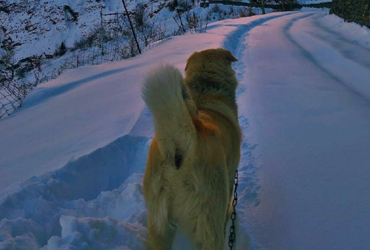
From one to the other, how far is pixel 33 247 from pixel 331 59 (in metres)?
7.01

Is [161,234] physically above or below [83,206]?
above

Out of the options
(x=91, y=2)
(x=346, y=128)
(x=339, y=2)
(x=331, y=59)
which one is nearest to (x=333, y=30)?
(x=339, y=2)

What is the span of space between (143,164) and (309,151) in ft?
5.45

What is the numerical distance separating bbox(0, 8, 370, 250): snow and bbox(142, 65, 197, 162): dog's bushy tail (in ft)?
0.72

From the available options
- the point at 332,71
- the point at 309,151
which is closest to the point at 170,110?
the point at 309,151

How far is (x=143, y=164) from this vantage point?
3.14 metres

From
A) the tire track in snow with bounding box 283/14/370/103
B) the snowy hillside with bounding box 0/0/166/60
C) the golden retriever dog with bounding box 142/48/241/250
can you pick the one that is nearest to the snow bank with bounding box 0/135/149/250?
the golden retriever dog with bounding box 142/48/241/250

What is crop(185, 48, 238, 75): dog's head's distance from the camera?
260 centimetres

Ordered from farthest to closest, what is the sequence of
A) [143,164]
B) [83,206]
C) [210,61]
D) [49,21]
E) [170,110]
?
[49,21], [143,164], [210,61], [83,206], [170,110]

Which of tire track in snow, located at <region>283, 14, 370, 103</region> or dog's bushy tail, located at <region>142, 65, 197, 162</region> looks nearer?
dog's bushy tail, located at <region>142, 65, 197, 162</region>

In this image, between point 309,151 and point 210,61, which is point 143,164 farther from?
point 309,151

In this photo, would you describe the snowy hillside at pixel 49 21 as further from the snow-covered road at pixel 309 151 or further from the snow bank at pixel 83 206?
the snow bank at pixel 83 206

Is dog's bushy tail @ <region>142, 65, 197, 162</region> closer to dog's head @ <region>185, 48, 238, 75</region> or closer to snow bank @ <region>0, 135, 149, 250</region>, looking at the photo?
snow bank @ <region>0, 135, 149, 250</region>

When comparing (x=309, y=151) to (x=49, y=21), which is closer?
(x=309, y=151)
